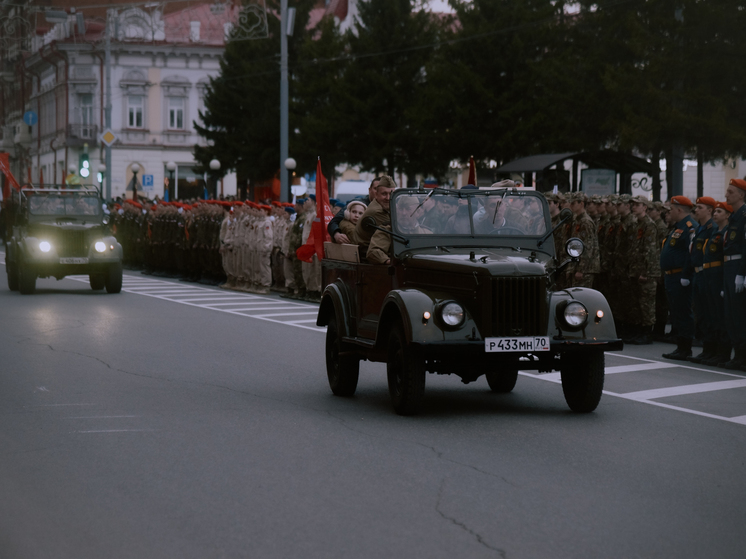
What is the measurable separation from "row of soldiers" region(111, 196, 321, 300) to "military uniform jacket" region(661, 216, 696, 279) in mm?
9423

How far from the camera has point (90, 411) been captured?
9961 mm

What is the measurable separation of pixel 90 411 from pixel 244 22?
83.9ft

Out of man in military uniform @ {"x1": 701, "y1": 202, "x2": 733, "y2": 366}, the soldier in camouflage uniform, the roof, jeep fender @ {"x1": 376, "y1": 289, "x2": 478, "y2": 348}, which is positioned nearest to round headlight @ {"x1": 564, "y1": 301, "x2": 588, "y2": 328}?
jeep fender @ {"x1": 376, "y1": 289, "x2": 478, "y2": 348}

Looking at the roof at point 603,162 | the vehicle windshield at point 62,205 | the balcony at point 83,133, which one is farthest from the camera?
the balcony at point 83,133

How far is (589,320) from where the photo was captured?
9.59 m

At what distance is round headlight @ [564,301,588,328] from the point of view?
9500 millimetres

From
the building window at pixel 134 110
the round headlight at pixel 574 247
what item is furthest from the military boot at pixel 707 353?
the building window at pixel 134 110

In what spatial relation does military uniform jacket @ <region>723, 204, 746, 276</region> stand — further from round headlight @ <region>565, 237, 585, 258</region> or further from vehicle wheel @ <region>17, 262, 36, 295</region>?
vehicle wheel @ <region>17, 262, 36, 295</region>

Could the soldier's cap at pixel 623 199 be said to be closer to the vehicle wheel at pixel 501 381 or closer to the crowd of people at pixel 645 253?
the crowd of people at pixel 645 253

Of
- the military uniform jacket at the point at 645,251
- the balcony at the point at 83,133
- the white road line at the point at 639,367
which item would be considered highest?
the balcony at the point at 83,133

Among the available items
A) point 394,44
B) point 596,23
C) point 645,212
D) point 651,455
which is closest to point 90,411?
point 651,455

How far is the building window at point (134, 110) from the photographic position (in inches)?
2857

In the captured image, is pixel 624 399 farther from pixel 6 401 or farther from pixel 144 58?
pixel 144 58

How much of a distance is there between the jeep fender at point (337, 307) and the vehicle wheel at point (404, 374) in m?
1.02
